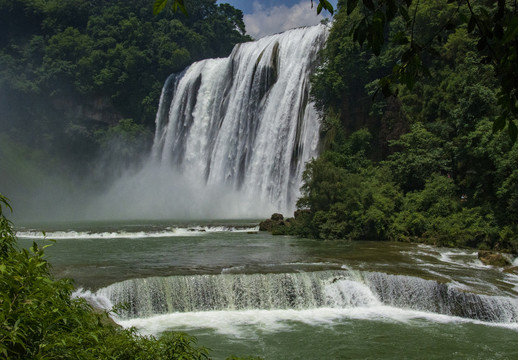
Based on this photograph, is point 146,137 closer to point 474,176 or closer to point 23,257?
point 474,176

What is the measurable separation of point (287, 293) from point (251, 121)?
77.5ft

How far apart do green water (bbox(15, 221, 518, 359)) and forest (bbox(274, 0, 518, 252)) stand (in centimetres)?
142

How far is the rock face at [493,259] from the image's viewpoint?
14.0 meters

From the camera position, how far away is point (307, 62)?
31.2 meters

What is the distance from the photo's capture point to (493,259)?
14.1 metres

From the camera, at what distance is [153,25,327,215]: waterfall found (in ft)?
98.6

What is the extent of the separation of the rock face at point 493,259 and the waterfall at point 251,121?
14.9 m

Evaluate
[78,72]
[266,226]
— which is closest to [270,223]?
[266,226]

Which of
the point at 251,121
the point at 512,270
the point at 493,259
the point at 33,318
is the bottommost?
the point at 512,270

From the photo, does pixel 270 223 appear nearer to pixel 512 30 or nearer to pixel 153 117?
pixel 512 30

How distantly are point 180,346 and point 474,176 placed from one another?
55.1 feet

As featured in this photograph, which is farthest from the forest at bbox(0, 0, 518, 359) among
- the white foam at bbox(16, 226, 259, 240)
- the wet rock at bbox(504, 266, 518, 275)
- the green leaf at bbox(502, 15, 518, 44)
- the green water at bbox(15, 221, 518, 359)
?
the white foam at bbox(16, 226, 259, 240)

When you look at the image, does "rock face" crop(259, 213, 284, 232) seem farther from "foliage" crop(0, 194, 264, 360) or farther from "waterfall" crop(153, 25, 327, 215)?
"foliage" crop(0, 194, 264, 360)

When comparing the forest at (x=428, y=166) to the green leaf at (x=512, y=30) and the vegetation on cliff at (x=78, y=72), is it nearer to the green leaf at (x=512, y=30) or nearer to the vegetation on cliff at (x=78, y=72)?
the green leaf at (x=512, y=30)
